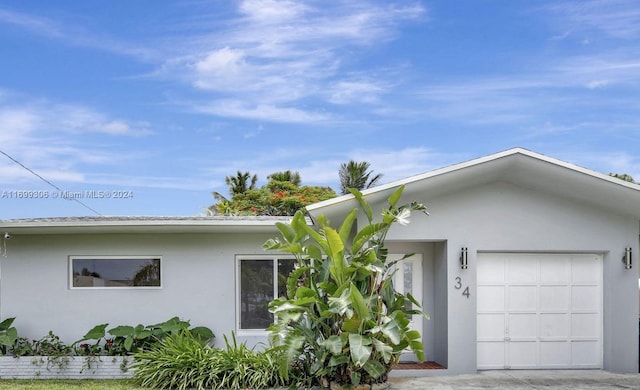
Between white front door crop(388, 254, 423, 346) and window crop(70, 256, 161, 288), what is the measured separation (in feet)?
15.5

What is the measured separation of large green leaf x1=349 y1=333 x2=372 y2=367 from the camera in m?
7.50

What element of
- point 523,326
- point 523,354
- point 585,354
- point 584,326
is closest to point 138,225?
point 523,326

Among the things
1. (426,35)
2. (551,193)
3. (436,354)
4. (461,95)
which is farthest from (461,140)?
(436,354)

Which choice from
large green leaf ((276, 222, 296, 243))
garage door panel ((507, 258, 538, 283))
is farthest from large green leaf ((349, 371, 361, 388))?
garage door panel ((507, 258, 538, 283))

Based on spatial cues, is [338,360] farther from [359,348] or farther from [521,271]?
[521,271]

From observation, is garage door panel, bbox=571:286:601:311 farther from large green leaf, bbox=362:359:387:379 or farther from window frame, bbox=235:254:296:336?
window frame, bbox=235:254:296:336

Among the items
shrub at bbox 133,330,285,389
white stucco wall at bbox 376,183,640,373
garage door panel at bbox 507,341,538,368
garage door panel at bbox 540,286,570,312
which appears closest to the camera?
shrub at bbox 133,330,285,389

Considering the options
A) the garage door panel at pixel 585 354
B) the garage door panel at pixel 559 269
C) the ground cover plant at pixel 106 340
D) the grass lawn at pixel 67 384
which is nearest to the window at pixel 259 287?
the ground cover plant at pixel 106 340

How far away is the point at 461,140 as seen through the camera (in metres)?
16.8

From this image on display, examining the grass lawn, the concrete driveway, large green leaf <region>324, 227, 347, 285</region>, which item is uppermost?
large green leaf <region>324, 227, 347, 285</region>

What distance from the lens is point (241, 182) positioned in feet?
111

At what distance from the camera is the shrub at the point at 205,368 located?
8.92 meters

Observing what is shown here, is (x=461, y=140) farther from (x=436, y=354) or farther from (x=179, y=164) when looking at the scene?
(x=179, y=164)

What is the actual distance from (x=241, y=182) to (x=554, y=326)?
82.9 ft
